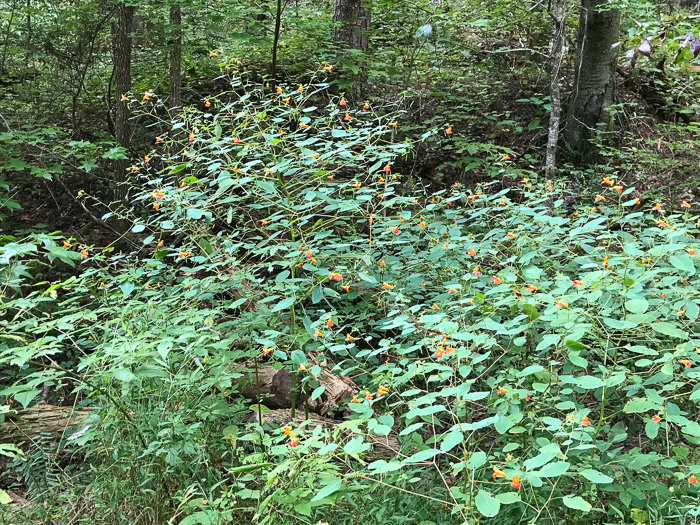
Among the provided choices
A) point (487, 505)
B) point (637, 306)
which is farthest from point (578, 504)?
point (637, 306)

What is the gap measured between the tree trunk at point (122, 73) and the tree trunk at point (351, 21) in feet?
7.40

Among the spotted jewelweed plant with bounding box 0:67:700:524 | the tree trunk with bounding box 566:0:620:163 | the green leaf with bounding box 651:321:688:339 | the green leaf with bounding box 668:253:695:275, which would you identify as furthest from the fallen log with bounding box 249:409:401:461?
the tree trunk with bounding box 566:0:620:163

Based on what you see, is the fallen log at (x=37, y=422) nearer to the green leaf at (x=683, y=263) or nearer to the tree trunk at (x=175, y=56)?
the tree trunk at (x=175, y=56)

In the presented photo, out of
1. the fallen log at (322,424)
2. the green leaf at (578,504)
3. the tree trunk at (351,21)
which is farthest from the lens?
the tree trunk at (351,21)

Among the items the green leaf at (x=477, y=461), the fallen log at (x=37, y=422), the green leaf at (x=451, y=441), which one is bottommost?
the fallen log at (x=37, y=422)

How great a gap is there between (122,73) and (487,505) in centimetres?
503

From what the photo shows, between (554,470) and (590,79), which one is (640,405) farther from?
(590,79)

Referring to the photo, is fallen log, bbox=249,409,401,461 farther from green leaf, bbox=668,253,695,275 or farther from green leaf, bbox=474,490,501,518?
green leaf, bbox=668,253,695,275

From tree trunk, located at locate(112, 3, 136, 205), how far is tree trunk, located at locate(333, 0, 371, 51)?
225 centimetres

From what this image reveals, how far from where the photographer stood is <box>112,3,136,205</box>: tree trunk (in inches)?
190

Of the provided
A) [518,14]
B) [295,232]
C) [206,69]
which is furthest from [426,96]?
[295,232]

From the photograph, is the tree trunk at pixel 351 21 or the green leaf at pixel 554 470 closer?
the green leaf at pixel 554 470

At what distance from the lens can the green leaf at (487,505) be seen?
53.0 inches

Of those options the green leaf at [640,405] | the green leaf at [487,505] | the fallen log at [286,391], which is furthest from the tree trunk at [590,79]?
the green leaf at [487,505]
